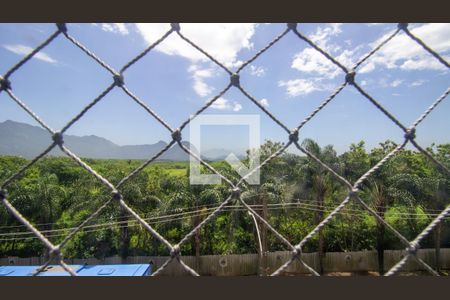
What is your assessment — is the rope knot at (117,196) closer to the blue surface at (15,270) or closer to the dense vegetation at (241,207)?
the blue surface at (15,270)

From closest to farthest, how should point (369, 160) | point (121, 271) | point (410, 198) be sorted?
point (121, 271), point (410, 198), point (369, 160)

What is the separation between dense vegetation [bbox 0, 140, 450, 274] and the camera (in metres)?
9.16

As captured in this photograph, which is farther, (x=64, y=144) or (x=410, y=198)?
(x=410, y=198)

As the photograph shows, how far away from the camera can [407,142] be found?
1.12 m

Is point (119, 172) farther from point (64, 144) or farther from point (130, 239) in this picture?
point (64, 144)

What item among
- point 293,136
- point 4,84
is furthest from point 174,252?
point 4,84

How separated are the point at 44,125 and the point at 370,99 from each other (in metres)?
1.34

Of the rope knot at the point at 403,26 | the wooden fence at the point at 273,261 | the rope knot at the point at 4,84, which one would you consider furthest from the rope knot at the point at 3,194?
the wooden fence at the point at 273,261

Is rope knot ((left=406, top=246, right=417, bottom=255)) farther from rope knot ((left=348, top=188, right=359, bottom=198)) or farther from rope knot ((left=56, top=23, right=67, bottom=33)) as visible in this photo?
rope knot ((left=56, top=23, right=67, bottom=33))

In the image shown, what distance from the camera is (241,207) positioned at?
9594 mm

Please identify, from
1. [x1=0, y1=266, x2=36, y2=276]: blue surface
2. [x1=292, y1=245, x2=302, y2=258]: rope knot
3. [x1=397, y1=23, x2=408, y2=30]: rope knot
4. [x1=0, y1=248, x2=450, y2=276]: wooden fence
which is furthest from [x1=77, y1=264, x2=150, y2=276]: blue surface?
[x1=397, y1=23, x2=408, y2=30]: rope knot

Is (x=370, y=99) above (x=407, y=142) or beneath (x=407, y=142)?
above

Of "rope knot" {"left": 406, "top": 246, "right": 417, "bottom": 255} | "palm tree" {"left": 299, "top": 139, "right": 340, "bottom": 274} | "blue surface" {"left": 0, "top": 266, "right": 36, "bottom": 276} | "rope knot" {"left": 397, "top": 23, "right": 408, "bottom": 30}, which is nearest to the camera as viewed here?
"rope knot" {"left": 406, "top": 246, "right": 417, "bottom": 255}

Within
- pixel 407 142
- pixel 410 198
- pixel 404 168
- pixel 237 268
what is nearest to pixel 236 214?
pixel 237 268
